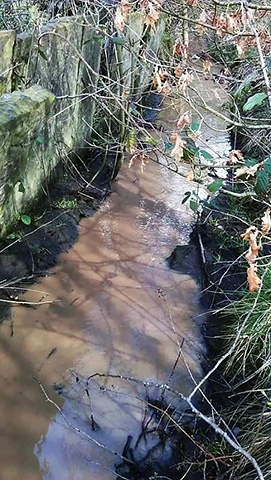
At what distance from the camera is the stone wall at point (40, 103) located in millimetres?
2938

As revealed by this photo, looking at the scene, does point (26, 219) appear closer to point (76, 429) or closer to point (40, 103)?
point (40, 103)

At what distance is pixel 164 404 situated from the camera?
8.40ft

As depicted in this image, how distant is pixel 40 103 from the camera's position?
3096 mm

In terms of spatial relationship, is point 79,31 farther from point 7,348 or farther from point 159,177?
point 7,348

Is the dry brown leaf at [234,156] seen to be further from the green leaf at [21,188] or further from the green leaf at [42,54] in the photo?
the green leaf at [42,54]

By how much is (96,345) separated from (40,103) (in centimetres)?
153

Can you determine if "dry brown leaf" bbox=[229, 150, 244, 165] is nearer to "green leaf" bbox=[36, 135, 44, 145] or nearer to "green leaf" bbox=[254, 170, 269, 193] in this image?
"green leaf" bbox=[254, 170, 269, 193]

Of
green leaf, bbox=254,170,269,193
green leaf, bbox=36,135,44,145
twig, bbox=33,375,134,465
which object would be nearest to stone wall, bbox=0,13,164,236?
green leaf, bbox=36,135,44,145

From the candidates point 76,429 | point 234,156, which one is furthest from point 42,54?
point 76,429

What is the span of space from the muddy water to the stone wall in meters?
0.57

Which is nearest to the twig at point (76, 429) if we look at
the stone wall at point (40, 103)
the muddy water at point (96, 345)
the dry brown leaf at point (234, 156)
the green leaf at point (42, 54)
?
the muddy water at point (96, 345)

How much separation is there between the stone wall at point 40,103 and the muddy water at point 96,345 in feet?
1.86

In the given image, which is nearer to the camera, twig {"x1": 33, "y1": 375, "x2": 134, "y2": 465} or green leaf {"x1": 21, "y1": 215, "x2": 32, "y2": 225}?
twig {"x1": 33, "y1": 375, "x2": 134, "y2": 465}

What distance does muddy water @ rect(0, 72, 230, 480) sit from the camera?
7.50ft
